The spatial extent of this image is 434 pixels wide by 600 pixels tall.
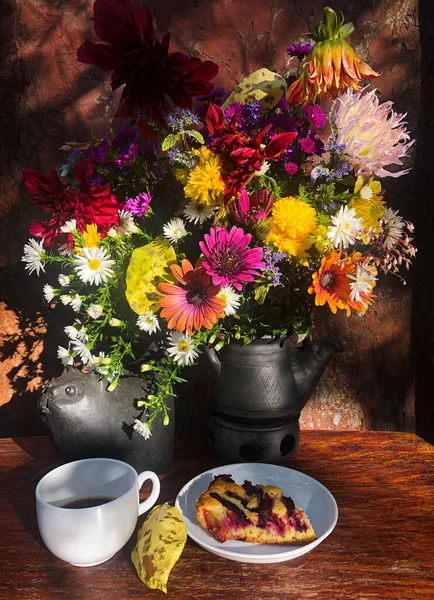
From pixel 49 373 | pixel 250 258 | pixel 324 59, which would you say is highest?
pixel 324 59

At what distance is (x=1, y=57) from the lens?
4.11 feet

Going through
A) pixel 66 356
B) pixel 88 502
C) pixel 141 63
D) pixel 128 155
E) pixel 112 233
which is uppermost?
pixel 141 63

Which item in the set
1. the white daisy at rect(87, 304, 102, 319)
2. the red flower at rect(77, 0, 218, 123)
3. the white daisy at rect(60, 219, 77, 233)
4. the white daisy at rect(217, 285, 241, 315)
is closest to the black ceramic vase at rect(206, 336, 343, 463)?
the white daisy at rect(217, 285, 241, 315)

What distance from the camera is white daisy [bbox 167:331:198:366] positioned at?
3.08 feet

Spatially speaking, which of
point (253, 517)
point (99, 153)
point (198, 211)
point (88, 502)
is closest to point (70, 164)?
point (99, 153)

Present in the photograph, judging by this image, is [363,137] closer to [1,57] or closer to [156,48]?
[156,48]

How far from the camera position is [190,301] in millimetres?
893

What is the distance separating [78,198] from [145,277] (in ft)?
0.56

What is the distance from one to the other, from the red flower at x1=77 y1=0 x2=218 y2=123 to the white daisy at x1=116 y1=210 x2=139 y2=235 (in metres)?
0.17

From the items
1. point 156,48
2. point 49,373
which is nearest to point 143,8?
point 156,48

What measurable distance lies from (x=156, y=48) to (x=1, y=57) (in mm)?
635

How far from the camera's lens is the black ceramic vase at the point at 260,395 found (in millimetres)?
1015

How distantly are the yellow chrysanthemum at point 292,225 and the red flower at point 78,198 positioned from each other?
28 cm

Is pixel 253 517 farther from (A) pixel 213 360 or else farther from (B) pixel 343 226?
(B) pixel 343 226
